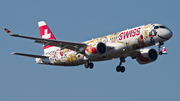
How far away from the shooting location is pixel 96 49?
165 feet

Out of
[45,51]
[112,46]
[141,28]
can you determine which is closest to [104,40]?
[112,46]

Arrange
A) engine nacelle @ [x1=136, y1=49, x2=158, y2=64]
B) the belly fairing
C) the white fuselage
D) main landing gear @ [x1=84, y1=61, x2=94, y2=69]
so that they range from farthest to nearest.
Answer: engine nacelle @ [x1=136, y1=49, x2=158, y2=64]
the belly fairing
main landing gear @ [x1=84, y1=61, x2=94, y2=69]
the white fuselage

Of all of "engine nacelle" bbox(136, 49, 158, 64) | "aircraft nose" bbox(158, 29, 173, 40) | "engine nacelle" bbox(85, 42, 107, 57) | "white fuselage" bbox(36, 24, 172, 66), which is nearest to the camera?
"aircraft nose" bbox(158, 29, 173, 40)

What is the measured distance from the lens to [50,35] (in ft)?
209

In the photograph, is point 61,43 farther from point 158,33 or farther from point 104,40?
point 158,33

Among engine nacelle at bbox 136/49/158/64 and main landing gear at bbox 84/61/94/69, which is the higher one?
engine nacelle at bbox 136/49/158/64

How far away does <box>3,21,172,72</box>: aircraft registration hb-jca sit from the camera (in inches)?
1922

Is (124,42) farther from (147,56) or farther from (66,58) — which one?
(66,58)

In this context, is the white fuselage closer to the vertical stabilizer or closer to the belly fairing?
the belly fairing

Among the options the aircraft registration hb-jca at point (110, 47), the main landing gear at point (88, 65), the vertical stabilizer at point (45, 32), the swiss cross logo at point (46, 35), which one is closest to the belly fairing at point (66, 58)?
the aircraft registration hb-jca at point (110, 47)

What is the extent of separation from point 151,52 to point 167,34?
29.0ft

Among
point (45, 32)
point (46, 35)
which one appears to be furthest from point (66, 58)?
point (45, 32)

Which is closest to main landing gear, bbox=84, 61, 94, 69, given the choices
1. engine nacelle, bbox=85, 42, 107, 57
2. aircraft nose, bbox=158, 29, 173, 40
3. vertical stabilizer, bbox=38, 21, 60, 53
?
engine nacelle, bbox=85, 42, 107, 57

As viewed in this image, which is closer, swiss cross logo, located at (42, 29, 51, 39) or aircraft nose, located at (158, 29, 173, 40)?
aircraft nose, located at (158, 29, 173, 40)
